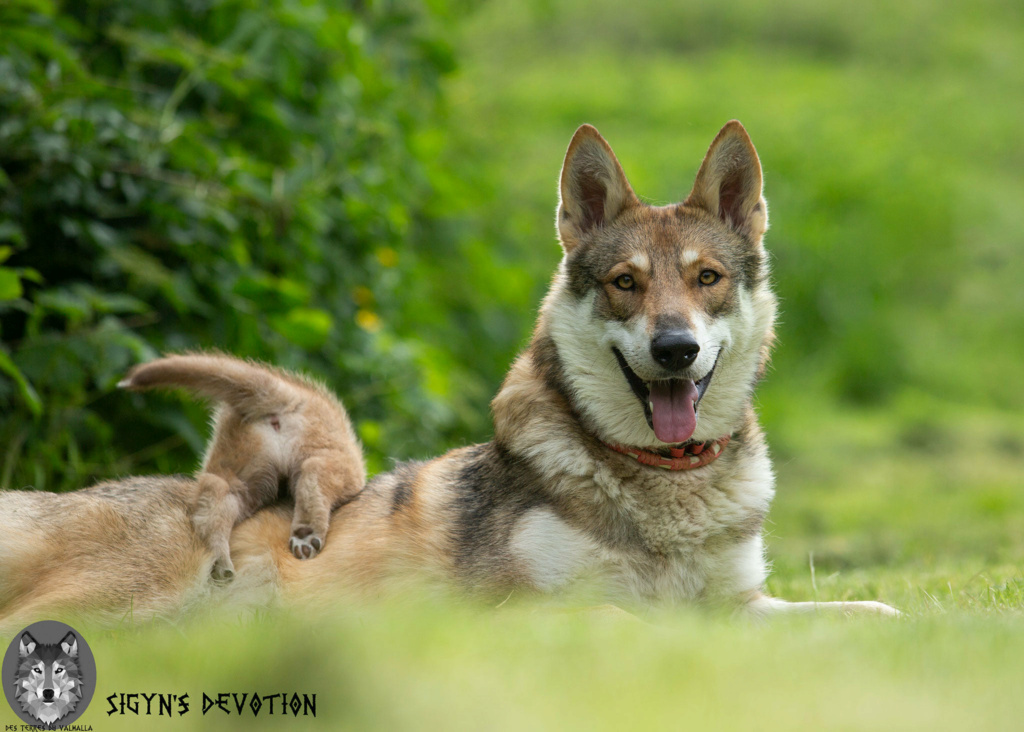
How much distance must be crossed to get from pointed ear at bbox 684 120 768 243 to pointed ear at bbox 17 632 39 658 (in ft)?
10.4

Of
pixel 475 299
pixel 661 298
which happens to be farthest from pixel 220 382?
pixel 475 299

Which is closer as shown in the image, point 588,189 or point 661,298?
point 661,298

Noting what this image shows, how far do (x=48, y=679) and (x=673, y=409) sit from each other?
2438mm

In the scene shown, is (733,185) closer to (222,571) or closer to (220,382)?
(220,382)

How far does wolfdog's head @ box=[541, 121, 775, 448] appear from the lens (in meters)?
4.08

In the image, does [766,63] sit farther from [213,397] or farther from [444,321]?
[213,397]

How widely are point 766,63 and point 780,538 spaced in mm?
13300

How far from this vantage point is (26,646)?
3225 millimetres

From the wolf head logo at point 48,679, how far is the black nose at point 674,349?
7.62ft

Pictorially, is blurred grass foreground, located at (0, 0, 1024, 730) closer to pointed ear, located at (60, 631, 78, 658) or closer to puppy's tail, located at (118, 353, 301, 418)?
pointed ear, located at (60, 631, 78, 658)

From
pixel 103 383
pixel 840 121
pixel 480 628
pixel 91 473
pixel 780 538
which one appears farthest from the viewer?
pixel 840 121

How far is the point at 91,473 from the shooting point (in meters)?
5.83

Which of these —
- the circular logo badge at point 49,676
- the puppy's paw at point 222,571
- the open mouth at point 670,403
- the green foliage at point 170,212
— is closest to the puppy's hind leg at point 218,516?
the puppy's paw at point 222,571

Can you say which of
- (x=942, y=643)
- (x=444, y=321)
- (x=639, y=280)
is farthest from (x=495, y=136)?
(x=942, y=643)
